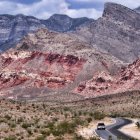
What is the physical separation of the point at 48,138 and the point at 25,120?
51.7 ft

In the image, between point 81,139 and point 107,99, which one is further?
point 107,99

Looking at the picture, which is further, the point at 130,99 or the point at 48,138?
the point at 130,99

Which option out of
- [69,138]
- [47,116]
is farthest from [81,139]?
[47,116]

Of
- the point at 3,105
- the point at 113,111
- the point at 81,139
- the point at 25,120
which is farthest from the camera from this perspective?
the point at 113,111

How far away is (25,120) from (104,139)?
475 inches

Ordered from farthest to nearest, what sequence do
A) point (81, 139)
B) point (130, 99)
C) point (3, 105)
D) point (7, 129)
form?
point (130, 99), point (3, 105), point (7, 129), point (81, 139)

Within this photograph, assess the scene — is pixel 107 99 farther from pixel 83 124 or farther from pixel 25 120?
pixel 25 120

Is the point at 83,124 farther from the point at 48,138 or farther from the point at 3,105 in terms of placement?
the point at 48,138

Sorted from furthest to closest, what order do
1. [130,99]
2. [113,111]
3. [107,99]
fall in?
[107,99] < [130,99] < [113,111]

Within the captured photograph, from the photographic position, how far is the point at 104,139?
59625 millimetres

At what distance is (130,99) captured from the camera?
177125 mm

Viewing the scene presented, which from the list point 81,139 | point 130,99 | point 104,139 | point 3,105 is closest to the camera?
point 81,139

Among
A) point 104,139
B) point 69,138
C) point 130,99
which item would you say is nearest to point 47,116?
point 104,139

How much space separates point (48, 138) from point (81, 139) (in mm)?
3258
